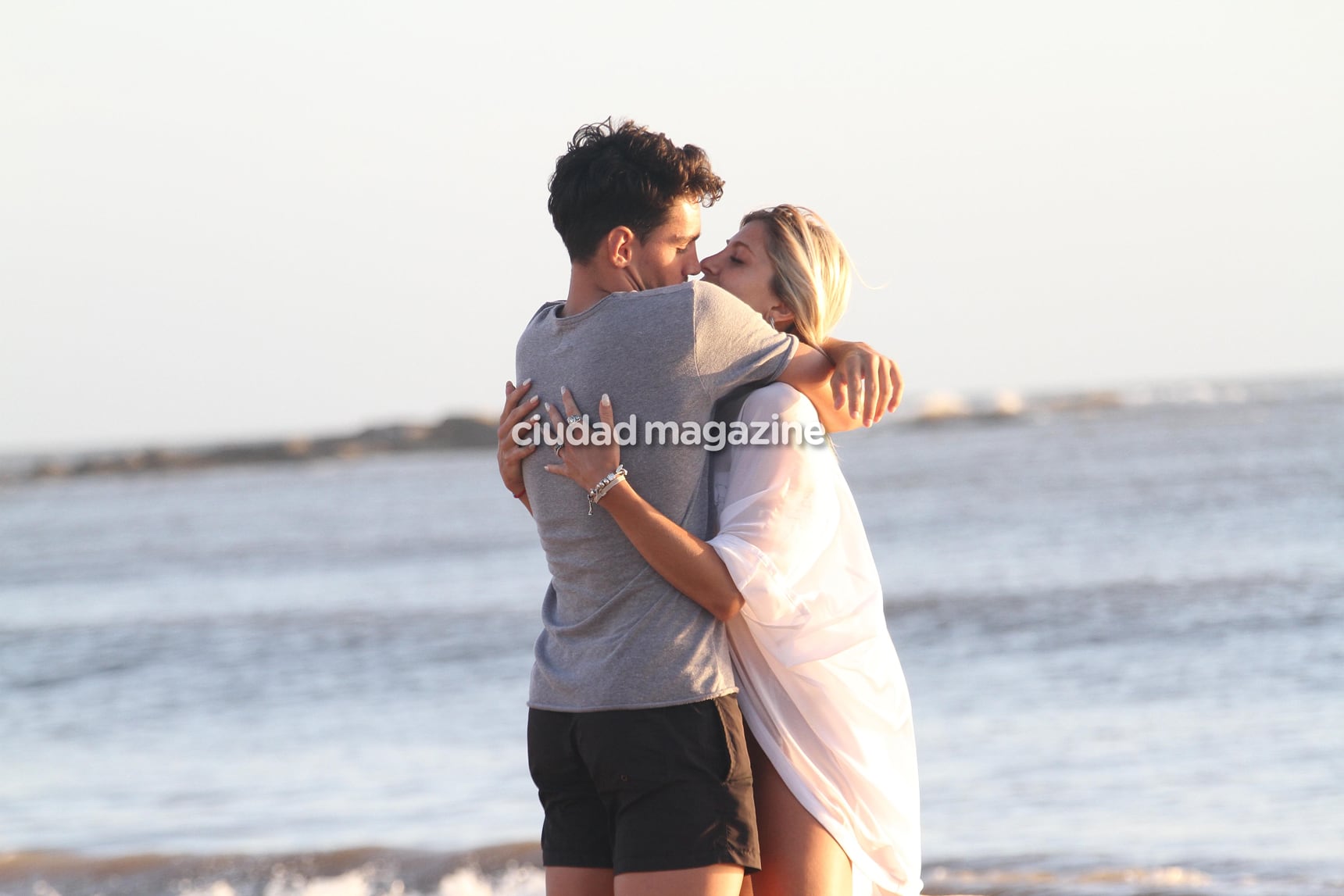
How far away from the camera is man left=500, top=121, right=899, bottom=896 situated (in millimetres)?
2082

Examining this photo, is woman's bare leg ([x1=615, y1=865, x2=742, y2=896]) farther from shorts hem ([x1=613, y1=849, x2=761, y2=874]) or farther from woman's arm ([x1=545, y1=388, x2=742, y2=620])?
woman's arm ([x1=545, y1=388, x2=742, y2=620])

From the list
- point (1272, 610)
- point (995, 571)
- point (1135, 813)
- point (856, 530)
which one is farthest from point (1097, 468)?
point (856, 530)

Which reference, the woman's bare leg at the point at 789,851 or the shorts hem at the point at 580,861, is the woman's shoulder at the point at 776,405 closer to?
the woman's bare leg at the point at 789,851

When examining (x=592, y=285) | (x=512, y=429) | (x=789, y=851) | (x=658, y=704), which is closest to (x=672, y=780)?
(x=658, y=704)

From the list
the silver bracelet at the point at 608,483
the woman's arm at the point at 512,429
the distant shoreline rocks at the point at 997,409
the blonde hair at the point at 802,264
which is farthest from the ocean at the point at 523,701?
the distant shoreline rocks at the point at 997,409

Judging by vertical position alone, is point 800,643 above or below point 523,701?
above

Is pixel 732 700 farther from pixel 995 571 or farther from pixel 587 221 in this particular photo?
pixel 995 571

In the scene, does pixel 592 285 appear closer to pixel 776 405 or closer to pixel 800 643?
pixel 776 405

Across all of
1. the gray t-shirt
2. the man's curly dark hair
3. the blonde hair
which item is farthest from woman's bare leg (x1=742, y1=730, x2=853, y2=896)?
the man's curly dark hair

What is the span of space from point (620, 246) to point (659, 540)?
0.47 metres

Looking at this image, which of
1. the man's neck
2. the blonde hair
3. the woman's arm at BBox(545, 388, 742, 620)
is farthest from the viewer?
the blonde hair

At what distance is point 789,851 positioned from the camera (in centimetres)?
221

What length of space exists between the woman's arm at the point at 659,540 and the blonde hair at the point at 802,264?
0.49 meters

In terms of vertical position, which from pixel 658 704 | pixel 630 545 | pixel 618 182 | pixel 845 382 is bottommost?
pixel 658 704
